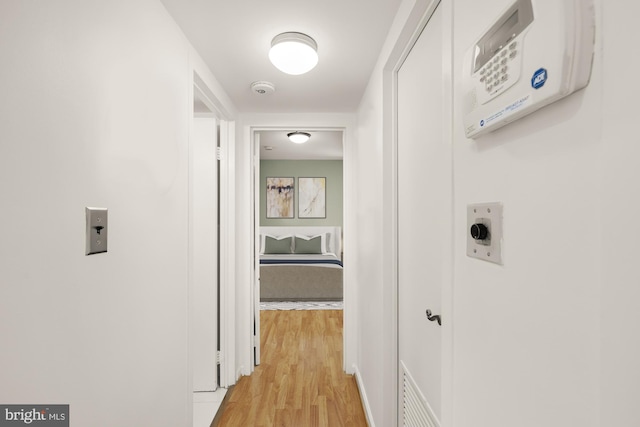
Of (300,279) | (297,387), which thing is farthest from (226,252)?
(300,279)

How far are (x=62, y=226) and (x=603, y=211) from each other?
1095 mm

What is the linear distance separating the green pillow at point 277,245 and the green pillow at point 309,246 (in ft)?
0.57

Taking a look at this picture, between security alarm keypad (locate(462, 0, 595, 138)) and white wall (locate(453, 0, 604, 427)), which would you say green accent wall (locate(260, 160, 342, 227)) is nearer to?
white wall (locate(453, 0, 604, 427))

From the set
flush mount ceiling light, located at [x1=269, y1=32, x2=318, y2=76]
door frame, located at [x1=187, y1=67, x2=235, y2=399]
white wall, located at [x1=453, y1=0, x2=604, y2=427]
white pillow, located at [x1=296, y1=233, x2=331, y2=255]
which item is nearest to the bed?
white pillow, located at [x1=296, y1=233, x2=331, y2=255]

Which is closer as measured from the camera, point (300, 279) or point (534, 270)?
point (534, 270)

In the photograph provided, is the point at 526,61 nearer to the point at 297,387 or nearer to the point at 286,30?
the point at 286,30

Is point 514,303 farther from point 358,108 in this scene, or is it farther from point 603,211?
point 358,108

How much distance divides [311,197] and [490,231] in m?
5.84

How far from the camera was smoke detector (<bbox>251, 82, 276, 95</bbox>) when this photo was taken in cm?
218

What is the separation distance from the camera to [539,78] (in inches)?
20.3

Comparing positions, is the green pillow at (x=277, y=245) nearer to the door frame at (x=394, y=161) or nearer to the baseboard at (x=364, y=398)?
the baseboard at (x=364, y=398)

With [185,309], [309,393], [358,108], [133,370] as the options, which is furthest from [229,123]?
[309,393]

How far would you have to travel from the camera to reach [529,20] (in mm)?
546

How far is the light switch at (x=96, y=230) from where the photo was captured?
922mm
